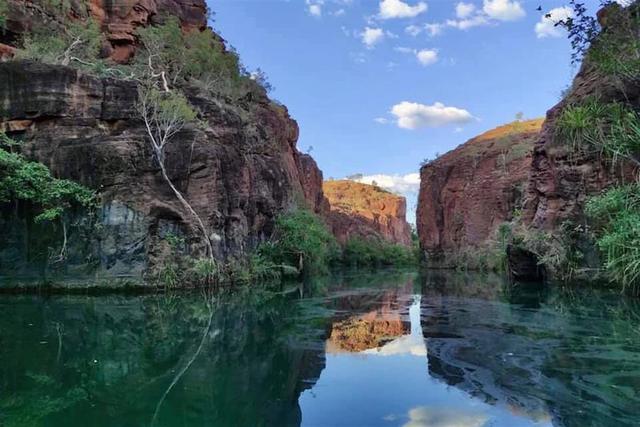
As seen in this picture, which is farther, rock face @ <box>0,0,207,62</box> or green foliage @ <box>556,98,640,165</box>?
rock face @ <box>0,0,207,62</box>

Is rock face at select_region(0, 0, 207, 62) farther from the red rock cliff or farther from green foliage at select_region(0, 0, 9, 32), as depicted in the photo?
the red rock cliff

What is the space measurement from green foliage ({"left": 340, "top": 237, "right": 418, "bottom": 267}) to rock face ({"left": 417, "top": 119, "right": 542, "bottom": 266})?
368 inches

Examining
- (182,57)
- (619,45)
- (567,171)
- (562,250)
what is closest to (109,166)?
(182,57)

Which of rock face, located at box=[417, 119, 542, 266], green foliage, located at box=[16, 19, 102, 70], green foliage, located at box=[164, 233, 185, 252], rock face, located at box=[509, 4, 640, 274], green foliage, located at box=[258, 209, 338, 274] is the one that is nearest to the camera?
rock face, located at box=[509, 4, 640, 274]

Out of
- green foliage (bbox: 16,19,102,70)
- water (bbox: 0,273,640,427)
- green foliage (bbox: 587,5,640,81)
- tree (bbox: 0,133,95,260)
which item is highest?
green foliage (bbox: 16,19,102,70)

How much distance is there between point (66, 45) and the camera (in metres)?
26.2

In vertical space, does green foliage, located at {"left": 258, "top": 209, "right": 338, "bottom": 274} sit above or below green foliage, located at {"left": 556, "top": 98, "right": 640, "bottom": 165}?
below

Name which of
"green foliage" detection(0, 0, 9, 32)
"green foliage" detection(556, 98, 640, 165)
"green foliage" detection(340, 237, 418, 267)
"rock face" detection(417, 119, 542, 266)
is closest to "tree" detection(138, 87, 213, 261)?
"green foliage" detection(0, 0, 9, 32)

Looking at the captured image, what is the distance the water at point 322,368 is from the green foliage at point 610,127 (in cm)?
421

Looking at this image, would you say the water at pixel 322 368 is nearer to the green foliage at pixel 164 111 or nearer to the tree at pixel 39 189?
the tree at pixel 39 189

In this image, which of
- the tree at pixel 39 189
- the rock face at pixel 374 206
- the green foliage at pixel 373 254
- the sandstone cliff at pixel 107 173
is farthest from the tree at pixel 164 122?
the rock face at pixel 374 206

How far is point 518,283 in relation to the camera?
24.0 metres

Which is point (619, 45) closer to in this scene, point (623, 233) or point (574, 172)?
point (623, 233)

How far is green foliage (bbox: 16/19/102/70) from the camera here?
23.1m
